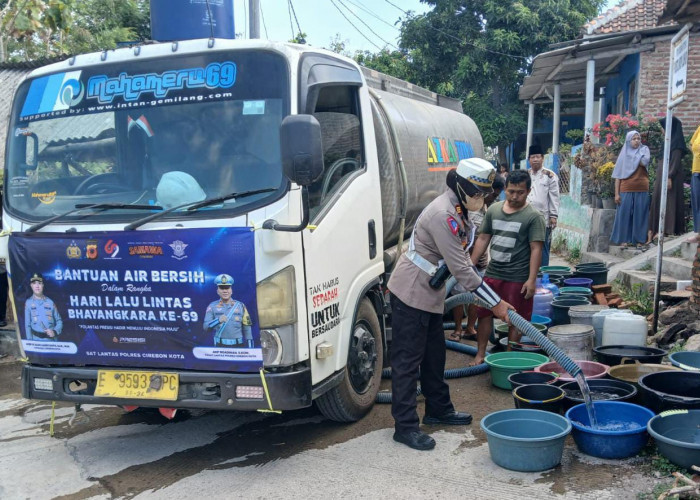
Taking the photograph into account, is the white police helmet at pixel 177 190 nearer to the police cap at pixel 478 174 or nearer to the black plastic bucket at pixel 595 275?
the police cap at pixel 478 174

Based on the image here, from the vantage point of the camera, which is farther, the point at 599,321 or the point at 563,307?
the point at 563,307

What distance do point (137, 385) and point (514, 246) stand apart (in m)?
3.31

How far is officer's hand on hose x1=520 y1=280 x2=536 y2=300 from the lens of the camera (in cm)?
536

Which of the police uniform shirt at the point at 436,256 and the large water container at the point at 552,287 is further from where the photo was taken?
the large water container at the point at 552,287

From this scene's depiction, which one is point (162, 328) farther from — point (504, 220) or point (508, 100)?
point (508, 100)

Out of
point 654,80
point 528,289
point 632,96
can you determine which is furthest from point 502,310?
point 632,96

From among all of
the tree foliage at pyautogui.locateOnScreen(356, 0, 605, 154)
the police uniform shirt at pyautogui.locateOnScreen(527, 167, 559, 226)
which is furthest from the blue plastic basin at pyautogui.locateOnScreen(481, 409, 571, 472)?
the tree foliage at pyautogui.locateOnScreen(356, 0, 605, 154)

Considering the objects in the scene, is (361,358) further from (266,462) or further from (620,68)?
(620,68)

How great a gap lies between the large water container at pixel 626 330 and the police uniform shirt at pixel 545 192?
8.14 ft

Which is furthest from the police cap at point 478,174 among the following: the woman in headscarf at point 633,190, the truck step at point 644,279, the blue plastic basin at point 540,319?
the woman in headscarf at point 633,190

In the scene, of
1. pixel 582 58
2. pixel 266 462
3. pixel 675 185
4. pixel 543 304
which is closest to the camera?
pixel 266 462

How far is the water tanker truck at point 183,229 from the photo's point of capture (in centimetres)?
349

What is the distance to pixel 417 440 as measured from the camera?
4047mm

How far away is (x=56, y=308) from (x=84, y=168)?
89cm
